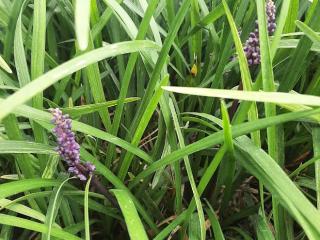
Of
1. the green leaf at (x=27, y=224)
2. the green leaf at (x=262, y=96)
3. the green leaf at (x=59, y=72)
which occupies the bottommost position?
the green leaf at (x=27, y=224)

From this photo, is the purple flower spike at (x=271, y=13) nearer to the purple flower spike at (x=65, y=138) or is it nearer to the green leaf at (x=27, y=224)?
the purple flower spike at (x=65, y=138)

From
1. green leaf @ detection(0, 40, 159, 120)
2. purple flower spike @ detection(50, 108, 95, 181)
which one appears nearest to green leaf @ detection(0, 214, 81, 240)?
purple flower spike @ detection(50, 108, 95, 181)

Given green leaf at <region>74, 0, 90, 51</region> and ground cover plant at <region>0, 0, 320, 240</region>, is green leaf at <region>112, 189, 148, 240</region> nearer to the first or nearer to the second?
ground cover plant at <region>0, 0, 320, 240</region>

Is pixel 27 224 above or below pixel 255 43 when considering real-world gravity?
below

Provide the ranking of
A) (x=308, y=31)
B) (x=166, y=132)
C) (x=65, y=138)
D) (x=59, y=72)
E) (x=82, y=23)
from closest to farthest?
(x=82, y=23)
(x=59, y=72)
(x=65, y=138)
(x=308, y=31)
(x=166, y=132)

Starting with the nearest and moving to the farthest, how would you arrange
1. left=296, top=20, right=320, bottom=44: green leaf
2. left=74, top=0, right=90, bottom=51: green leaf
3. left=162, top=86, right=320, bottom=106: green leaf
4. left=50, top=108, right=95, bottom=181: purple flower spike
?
left=74, top=0, right=90, bottom=51: green leaf < left=162, top=86, right=320, bottom=106: green leaf < left=50, top=108, right=95, bottom=181: purple flower spike < left=296, top=20, right=320, bottom=44: green leaf

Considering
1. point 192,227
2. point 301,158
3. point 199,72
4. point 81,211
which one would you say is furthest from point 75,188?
point 301,158

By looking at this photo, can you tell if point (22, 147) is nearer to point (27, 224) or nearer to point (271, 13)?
point (27, 224)

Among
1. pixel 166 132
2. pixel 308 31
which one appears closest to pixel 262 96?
pixel 308 31

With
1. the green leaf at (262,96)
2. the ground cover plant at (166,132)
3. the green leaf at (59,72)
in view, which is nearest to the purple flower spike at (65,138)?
the ground cover plant at (166,132)
